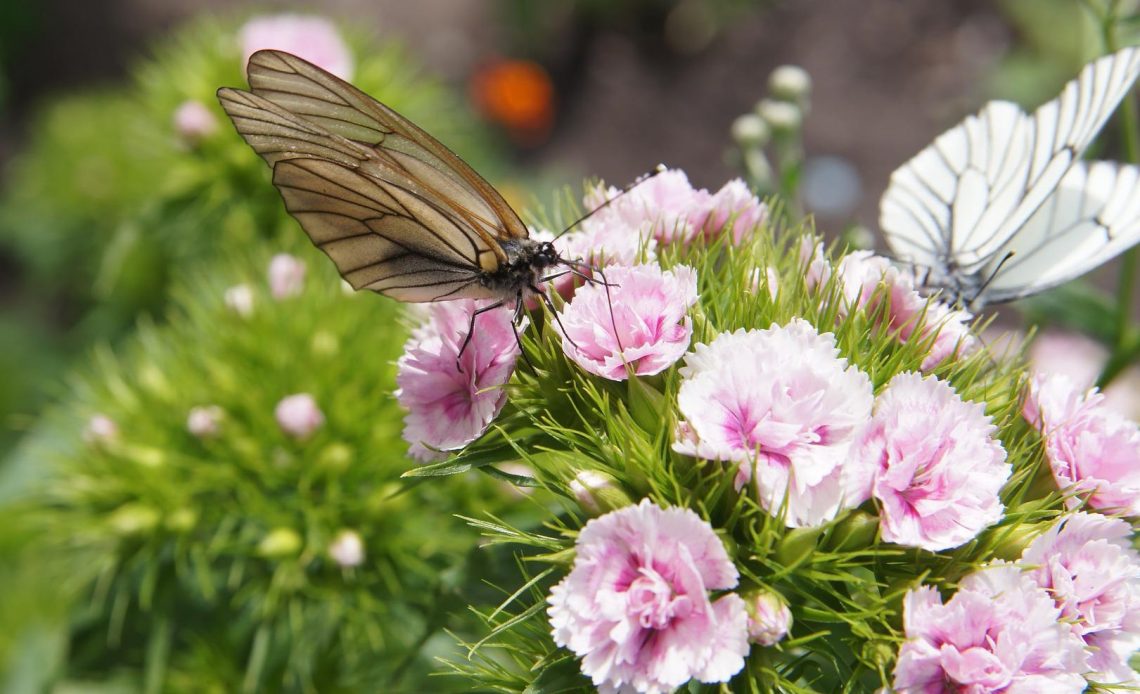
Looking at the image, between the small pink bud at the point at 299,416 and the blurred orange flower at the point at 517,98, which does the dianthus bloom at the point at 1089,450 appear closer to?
the small pink bud at the point at 299,416

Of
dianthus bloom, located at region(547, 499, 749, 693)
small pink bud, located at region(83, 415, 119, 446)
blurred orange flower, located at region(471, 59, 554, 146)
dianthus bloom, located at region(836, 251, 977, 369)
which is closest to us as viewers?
dianthus bloom, located at region(547, 499, 749, 693)

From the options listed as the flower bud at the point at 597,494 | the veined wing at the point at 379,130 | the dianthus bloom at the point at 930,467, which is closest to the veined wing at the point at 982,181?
the dianthus bloom at the point at 930,467

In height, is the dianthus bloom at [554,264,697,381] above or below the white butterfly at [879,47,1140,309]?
below

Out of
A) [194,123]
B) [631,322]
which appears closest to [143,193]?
[194,123]

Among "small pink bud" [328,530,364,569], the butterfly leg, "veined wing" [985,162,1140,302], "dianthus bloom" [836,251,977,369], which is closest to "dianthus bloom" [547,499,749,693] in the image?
the butterfly leg

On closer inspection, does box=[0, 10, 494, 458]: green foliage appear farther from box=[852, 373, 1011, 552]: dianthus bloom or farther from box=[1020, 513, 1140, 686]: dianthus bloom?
box=[1020, 513, 1140, 686]: dianthus bloom

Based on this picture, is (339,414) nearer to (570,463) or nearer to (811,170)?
(570,463)
